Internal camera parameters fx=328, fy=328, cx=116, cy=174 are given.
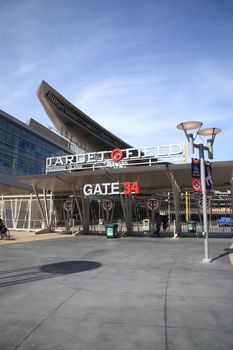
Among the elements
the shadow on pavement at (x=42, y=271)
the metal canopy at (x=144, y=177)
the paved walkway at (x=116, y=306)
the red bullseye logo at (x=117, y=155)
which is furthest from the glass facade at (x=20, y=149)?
the paved walkway at (x=116, y=306)

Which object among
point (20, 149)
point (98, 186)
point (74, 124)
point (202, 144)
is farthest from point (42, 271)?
point (74, 124)

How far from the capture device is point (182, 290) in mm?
6773

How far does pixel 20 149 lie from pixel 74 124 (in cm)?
2220

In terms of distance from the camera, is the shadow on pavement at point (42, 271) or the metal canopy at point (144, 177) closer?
the shadow on pavement at point (42, 271)

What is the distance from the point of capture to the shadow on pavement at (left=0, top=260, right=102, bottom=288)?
7.76m

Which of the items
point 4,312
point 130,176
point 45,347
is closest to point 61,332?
point 45,347

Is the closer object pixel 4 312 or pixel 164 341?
pixel 164 341

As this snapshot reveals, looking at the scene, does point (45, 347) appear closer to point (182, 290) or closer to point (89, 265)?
point (182, 290)

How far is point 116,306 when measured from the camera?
5676mm

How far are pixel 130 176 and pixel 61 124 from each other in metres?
53.8

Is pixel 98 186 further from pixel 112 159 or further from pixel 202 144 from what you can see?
pixel 202 144

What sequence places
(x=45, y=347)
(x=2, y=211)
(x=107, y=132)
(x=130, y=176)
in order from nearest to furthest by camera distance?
(x=45, y=347) → (x=130, y=176) → (x=2, y=211) → (x=107, y=132)

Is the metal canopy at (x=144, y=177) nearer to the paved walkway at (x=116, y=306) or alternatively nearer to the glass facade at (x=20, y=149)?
the paved walkway at (x=116, y=306)

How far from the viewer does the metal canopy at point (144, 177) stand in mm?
18812
